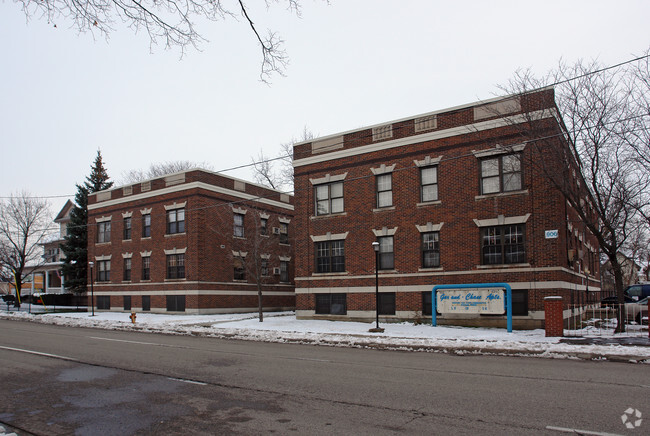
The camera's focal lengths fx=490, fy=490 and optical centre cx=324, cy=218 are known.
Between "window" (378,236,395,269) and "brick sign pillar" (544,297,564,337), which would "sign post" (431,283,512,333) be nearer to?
"brick sign pillar" (544,297,564,337)

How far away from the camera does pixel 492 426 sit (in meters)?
6.11

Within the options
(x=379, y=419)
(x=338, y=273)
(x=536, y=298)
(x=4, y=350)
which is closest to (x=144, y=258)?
(x=338, y=273)

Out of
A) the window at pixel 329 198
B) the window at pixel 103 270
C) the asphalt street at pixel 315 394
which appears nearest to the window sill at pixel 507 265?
the asphalt street at pixel 315 394

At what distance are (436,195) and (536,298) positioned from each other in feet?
20.1

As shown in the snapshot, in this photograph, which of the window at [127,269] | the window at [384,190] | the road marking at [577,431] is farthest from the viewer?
the window at [127,269]

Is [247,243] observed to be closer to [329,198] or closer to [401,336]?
[329,198]

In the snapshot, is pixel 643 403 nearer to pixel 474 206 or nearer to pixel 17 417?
pixel 17 417

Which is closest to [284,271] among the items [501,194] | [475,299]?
[475,299]

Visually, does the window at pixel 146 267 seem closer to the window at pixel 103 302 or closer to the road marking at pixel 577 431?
the window at pixel 103 302

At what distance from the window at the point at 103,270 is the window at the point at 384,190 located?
931 inches

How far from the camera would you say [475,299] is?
764 inches

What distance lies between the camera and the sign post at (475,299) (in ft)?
61.7

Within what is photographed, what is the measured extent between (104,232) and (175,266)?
29.9 feet

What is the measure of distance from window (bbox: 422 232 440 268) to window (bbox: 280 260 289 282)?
17674 millimetres
